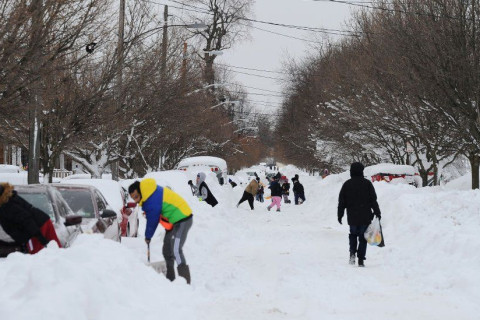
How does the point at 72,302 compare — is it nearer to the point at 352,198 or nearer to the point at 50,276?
the point at 50,276

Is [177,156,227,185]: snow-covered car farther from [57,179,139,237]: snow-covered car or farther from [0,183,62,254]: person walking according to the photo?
[0,183,62,254]: person walking

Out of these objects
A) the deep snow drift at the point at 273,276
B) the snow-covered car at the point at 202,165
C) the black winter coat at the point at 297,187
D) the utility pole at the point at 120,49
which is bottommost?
the deep snow drift at the point at 273,276

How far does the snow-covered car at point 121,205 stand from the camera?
47.7 ft

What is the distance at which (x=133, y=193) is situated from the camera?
9.16m

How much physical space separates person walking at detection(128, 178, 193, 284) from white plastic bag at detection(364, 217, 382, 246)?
357cm

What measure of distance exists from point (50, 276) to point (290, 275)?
16.9 feet

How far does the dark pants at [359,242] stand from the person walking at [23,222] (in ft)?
17.2

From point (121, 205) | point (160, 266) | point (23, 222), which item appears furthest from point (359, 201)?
point (121, 205)

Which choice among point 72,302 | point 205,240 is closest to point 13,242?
point 72,302

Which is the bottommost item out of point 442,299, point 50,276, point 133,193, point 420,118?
point 442,299

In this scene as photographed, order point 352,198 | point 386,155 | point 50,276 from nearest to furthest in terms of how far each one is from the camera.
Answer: point 50,276
point 352,198
point 386,155

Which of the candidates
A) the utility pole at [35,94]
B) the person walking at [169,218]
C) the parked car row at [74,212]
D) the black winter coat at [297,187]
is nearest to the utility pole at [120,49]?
the utility pole at [35,94]

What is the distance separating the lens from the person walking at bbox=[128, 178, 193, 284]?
9180 mm

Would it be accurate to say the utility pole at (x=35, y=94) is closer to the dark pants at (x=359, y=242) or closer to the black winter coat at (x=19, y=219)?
the black winter coat at (x=19, y=219)
